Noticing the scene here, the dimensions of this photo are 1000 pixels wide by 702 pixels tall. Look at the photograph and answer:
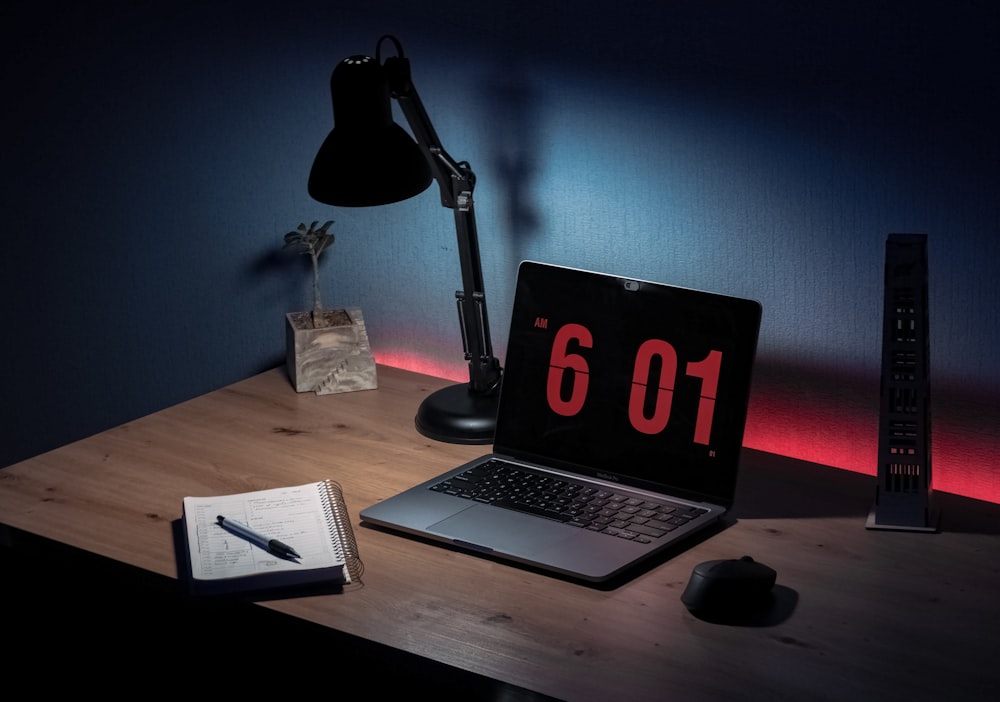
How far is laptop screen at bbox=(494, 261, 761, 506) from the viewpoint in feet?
4.85

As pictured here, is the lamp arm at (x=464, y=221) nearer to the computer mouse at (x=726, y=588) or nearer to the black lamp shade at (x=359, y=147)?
the black lamp shade at (x=359, y=147)

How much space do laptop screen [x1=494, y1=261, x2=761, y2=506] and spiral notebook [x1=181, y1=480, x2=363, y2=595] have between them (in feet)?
0.95

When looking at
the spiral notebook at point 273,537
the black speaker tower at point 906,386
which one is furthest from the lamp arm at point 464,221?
the black speaker tower at point 906,386

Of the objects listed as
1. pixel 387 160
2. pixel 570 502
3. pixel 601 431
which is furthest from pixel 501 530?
pixel 387 160

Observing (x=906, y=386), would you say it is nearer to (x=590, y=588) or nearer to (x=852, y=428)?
(x=852, y=428)

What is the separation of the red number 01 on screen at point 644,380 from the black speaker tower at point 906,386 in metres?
0.20

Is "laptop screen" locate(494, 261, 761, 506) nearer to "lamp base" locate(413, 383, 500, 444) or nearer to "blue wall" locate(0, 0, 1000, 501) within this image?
"lamp base" locate(413, 383, 500, 444)

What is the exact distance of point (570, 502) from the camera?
1478mm

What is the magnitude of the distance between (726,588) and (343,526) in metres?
0.46

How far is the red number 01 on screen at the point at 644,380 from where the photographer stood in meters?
1.49

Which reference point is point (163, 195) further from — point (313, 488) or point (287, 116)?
point (313, 488)

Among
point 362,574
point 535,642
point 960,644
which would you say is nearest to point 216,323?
point 362,574

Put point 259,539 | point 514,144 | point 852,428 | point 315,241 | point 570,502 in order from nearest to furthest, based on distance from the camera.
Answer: point 259,539 < point 570,502 < point 852,428 < point 514,144 < point 315,241

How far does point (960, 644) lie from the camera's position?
46.3 inches
